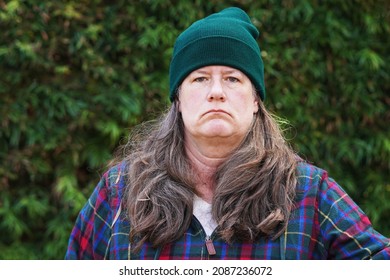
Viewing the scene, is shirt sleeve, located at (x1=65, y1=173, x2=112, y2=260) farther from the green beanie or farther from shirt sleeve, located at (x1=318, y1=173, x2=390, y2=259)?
shirt sleeve, located at (x1=318, y1=173, x2=390, y2=259)

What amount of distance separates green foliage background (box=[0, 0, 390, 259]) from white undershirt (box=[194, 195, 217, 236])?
166 centimetres

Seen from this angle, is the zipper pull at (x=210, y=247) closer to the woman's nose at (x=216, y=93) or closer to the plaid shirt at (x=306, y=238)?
the plaid shirt at (x=306, y=238)

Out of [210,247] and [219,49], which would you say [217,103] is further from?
[210,247]

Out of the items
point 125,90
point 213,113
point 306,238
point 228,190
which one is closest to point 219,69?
point 213,113

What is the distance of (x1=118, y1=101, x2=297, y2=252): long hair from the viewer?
2516 millimetres

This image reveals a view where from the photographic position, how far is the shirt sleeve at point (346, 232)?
2439 mm

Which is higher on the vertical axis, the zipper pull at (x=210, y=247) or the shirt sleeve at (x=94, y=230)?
the shirt sleeve at (x=94, y=230)

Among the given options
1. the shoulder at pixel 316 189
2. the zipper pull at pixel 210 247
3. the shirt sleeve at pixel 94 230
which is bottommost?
the zipper pull at pixel 210 247

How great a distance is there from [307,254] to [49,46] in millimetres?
2285

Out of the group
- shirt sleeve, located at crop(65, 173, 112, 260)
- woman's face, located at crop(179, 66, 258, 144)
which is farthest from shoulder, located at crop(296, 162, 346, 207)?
shirt sleeve, located at crop(65, 173, 112, 260)

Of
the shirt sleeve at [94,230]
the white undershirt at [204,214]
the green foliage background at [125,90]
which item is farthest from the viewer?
the green foliage background at [125,90]

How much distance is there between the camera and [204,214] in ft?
8.45

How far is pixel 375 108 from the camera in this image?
4461 millimetres

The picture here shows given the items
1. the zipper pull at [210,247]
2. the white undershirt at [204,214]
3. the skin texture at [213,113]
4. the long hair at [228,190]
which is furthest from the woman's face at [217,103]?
the zipper pull at [210,247]
